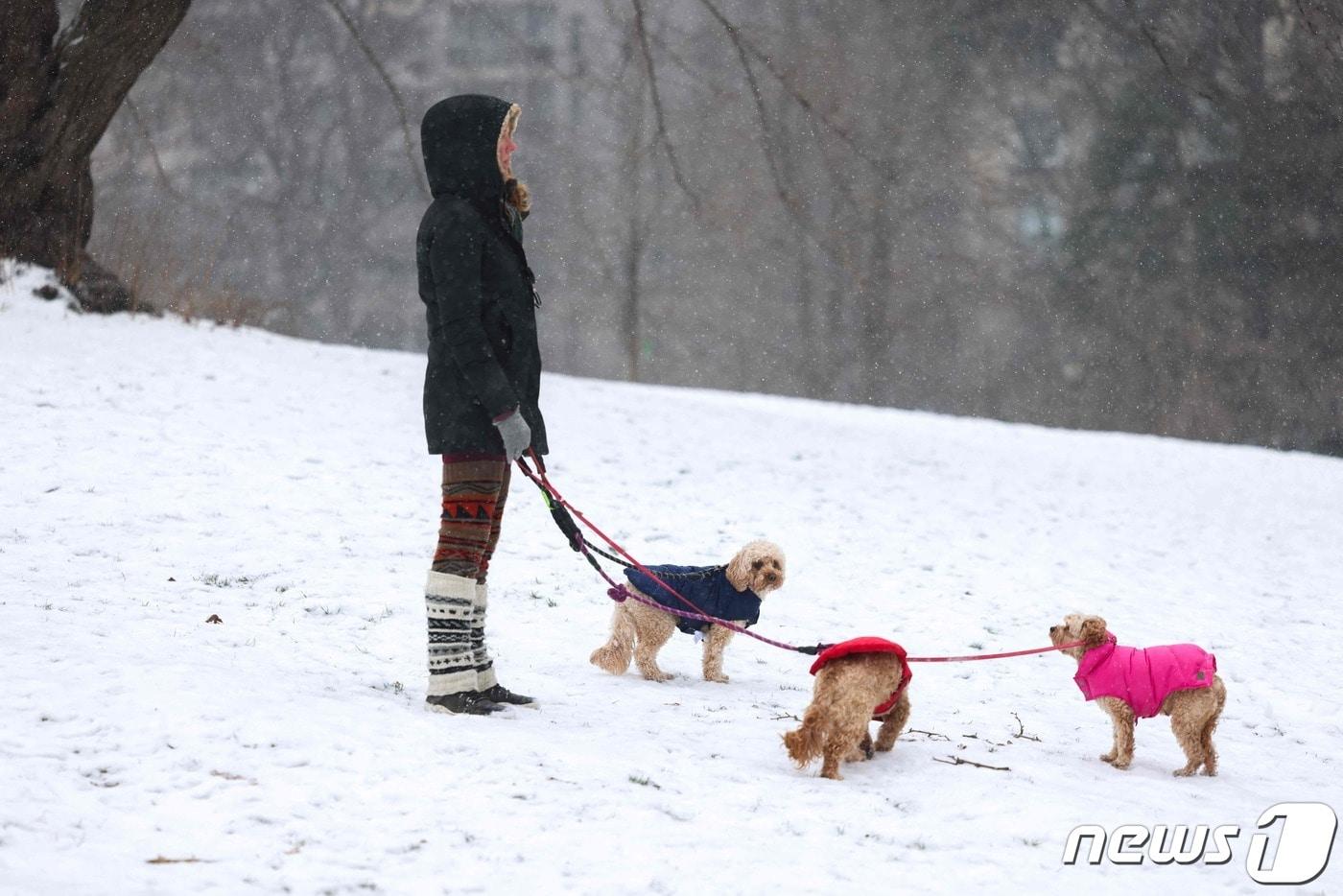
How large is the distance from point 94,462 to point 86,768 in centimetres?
568

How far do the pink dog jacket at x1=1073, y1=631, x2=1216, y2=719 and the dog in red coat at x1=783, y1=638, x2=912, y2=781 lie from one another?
0.91 m

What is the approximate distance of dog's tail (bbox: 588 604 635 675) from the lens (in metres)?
6.18

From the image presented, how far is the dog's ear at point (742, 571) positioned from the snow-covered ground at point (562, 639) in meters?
0.58

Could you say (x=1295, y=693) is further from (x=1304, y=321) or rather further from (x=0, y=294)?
(x=1304, y=321)

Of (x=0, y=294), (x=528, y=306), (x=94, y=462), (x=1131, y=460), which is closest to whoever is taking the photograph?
(x=528, y=306)

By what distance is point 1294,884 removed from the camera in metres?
3.76

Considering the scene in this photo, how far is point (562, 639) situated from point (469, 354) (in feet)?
8.78

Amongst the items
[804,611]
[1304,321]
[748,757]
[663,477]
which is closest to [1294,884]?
[748,757]

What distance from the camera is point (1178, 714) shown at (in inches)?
200

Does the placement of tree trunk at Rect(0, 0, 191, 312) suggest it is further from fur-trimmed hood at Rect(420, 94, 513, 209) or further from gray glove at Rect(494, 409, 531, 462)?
gray glove at Rect(494, 409, 531, 462)

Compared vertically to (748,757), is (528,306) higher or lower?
higher

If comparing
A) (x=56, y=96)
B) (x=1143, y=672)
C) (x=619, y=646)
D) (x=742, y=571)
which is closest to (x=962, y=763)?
(x=1143, y=672)

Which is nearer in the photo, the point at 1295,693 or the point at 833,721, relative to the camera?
the point at 833,721

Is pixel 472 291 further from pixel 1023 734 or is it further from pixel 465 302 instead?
pixel 1023 734
